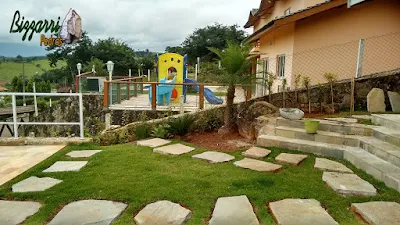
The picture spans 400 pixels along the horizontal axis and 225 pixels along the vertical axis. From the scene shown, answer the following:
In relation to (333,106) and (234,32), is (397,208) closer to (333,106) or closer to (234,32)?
(333,106)

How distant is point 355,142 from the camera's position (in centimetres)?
472

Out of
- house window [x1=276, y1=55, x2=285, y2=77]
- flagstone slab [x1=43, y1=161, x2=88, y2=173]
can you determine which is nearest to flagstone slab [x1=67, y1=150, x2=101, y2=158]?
flagstone slab [x1=43, y1=161, x2=88, y2=173]

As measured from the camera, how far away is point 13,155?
4.83 meters

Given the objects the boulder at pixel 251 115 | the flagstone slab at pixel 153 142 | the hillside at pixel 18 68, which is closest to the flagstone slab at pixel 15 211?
the flagstone slab at pixel 153 142

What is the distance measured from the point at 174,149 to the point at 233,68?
2.28 m

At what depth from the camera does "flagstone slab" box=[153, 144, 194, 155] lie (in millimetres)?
4789

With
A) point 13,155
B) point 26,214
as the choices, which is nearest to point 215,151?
point 26,214

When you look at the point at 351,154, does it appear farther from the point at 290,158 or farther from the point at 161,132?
the point at 161,132

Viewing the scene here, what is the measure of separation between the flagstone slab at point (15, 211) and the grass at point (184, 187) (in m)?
0.09

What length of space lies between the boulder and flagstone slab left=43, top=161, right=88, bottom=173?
11.1 ft

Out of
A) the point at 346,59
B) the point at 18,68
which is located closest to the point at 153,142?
the point at 346,59

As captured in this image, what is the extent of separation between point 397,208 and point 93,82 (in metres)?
15.0

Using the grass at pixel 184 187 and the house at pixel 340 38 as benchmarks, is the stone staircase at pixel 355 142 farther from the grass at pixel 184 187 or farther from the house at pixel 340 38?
the house at pixel 340 38

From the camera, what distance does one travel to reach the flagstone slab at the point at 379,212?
253 cm
